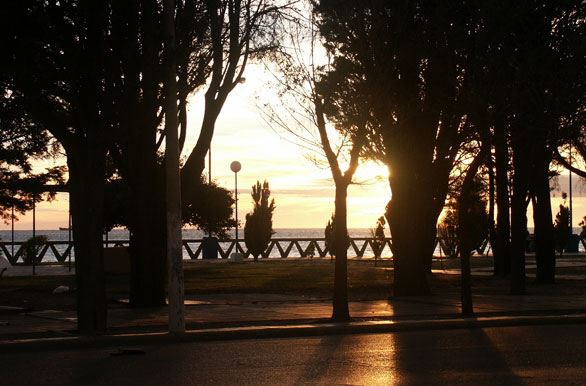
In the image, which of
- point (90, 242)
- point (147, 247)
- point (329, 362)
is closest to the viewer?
point (329, 362)

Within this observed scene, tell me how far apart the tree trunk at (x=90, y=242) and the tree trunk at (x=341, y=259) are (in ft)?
13.7

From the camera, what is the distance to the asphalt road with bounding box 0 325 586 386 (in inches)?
388

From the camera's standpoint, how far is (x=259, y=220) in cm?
4769

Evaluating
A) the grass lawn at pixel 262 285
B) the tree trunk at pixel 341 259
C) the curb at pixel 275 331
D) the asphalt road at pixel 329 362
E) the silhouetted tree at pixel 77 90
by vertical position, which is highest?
the silhouetted tree at pixel 77 90

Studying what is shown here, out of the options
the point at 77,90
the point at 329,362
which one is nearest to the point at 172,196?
the point at 77,90

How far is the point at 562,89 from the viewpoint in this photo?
61.5ft

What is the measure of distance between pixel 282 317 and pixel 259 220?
31005mm

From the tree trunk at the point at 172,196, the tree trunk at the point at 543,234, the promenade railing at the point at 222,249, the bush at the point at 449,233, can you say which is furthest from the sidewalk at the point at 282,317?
the bush at the point at 449,233

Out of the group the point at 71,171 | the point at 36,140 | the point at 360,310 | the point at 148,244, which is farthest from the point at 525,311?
the point at 36,140

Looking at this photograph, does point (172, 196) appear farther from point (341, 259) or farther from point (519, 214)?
point (519, 214)

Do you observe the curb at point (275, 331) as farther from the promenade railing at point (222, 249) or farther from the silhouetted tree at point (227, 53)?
the promenade railing at point (222, 249)

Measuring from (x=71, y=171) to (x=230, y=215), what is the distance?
31040 mm

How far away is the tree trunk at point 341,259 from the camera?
16062 millimetres

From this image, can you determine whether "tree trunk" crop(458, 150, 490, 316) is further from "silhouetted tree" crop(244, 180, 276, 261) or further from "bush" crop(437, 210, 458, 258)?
"silhouetted tree" crop(244, 180, 276, 261)
